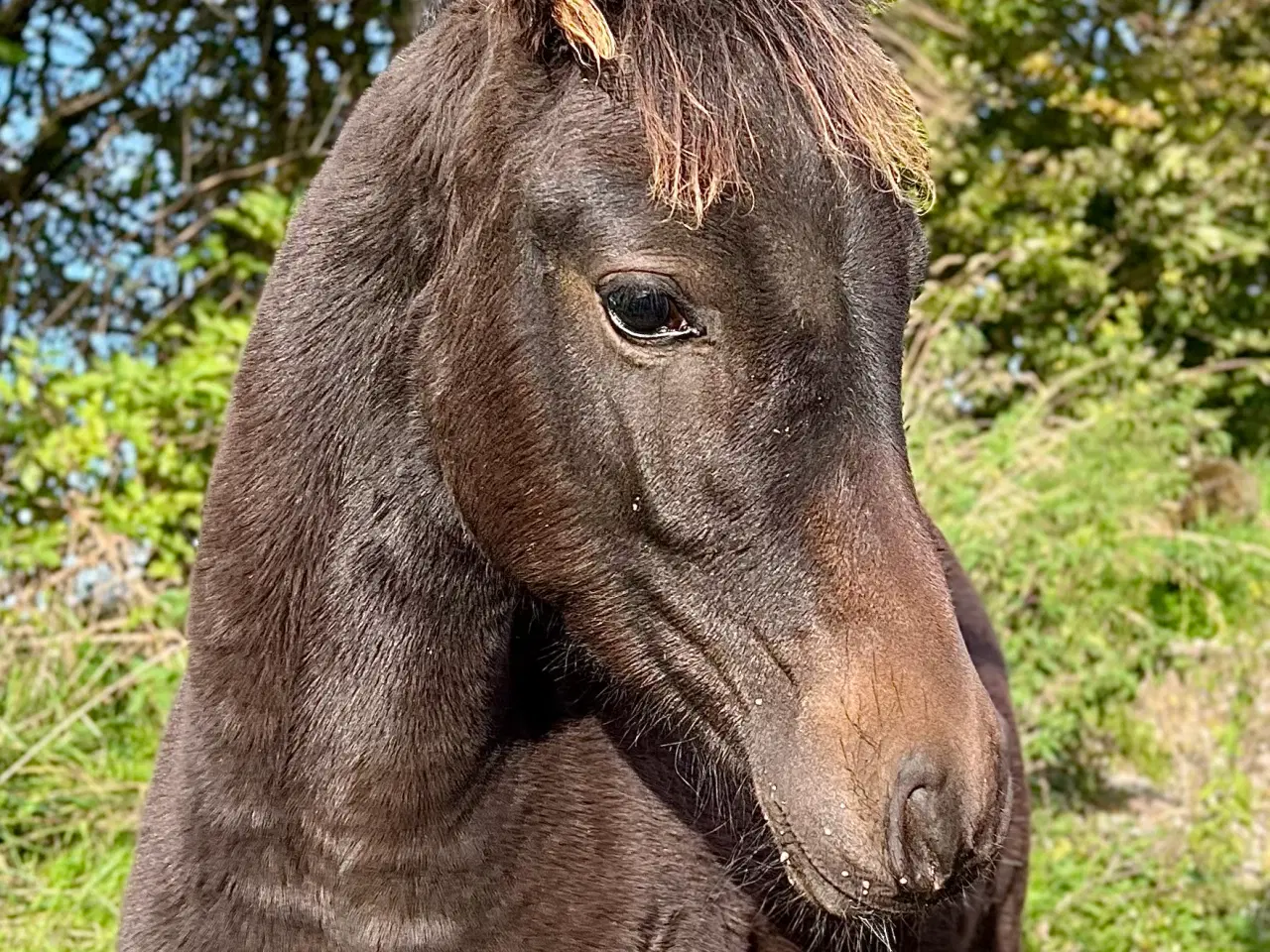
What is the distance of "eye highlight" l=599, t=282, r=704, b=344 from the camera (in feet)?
5.30

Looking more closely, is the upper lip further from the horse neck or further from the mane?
the mane

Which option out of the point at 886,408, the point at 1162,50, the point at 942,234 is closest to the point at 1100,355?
the point at 942,234

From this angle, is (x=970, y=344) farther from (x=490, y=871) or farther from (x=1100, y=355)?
(x=490, y=871)

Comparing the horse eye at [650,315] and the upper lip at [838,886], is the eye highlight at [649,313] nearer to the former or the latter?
the horse eye at [650,315]

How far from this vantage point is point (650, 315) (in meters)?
1.62

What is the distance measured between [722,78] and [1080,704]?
4177 millimetres

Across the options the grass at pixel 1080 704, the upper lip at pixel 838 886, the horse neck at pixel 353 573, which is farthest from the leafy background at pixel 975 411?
the upper lip at pixel 838 886

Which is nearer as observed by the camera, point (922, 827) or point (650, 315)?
point (922, 827)

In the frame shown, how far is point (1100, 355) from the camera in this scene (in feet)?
26.5

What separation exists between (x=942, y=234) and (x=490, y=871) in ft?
24.9

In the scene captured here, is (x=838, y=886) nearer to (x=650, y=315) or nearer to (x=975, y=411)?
(x=650, y=315)

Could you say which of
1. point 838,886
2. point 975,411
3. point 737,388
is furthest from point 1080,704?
point 737,388

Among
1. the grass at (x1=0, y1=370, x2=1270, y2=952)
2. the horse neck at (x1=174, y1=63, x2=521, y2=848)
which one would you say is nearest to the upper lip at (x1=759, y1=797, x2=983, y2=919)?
the horse neck at (x1=174, y1=63, x2=521, y2=848)

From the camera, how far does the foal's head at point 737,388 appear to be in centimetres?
158
